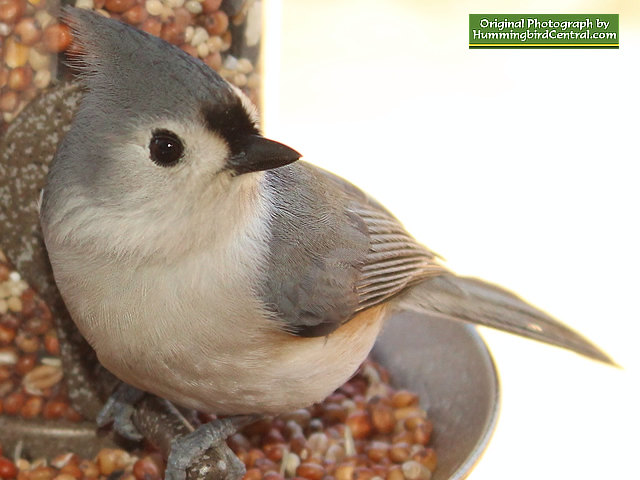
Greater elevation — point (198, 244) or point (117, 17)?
point (117, 17)

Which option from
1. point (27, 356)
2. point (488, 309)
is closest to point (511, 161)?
point (488, 309)

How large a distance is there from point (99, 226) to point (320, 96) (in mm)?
3371

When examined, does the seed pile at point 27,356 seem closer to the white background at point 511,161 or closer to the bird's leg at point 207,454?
the bird's leg at point 207,454

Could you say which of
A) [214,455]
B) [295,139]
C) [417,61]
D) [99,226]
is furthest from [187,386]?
[417,61]

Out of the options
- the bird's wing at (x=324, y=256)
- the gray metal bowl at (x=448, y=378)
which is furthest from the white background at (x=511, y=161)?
the bird's wing at (x=324, y=256)

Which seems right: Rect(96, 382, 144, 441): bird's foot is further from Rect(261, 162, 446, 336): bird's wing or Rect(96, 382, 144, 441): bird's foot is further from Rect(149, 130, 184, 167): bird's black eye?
Rect(149, 130, 184, 167): bird's black eye

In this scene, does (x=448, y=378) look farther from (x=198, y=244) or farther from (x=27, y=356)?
(x=27, y=356)

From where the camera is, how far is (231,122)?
1.54 meters

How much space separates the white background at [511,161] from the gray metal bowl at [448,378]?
117 cm

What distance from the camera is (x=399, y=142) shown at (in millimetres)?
4789

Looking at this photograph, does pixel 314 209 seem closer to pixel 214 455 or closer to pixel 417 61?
pixel 214 455

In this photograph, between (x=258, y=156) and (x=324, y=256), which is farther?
(x=324, y=256)

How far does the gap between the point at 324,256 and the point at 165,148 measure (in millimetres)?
452

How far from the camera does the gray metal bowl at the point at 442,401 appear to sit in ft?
6.35
